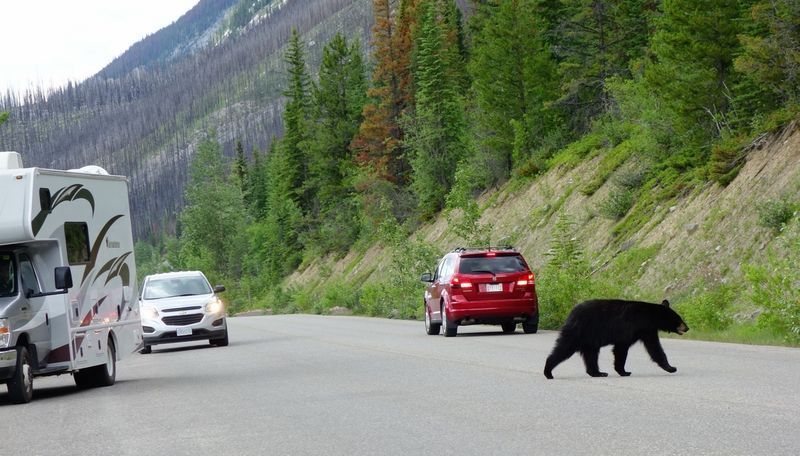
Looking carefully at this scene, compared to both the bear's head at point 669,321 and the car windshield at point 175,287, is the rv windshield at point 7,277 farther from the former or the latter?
the car windshield at point 175,287

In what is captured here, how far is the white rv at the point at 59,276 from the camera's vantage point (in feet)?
51.6

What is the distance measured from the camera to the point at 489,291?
2445cm

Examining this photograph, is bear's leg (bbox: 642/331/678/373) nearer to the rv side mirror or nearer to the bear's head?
the bear's head

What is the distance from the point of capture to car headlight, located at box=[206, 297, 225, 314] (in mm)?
27547

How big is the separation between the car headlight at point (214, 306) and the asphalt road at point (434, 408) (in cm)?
690

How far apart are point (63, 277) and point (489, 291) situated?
10.9m

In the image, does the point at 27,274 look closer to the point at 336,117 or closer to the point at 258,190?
the point at 336,117

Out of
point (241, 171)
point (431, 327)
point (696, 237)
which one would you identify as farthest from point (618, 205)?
point (241, 171)

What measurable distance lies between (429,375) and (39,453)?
650 centimetres

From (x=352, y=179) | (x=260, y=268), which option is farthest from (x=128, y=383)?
(x=260, y=268)

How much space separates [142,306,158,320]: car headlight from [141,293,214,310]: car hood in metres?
0.10

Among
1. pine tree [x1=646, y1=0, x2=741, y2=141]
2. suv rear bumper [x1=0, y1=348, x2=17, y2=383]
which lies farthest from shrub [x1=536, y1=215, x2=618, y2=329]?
suv rear bumper [x1=0, y1=348, x2=17, y2=383]

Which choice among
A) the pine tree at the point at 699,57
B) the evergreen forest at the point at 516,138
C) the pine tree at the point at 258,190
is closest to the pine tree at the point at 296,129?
the evergreen forest at the point at 516,138

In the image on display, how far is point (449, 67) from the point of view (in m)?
72.1
